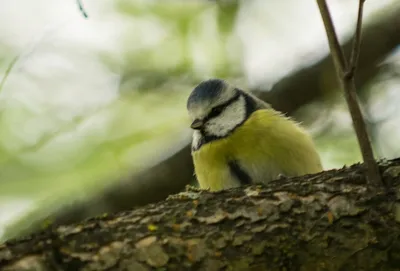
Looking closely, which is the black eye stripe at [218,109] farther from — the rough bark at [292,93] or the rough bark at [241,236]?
the rough bark at [241,236]

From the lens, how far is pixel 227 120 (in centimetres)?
215

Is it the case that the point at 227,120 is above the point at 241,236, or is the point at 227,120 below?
above

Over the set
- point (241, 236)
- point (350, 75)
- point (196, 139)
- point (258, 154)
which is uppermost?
point (196, 139)

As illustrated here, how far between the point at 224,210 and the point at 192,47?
112 cm

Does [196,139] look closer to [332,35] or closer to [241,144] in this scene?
[241,144]

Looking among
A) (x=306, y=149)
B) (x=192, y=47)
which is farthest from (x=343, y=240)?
(x=192, y=47)

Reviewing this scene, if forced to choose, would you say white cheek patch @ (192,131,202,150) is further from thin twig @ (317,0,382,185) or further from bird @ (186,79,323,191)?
thin twig @ (317,0,382,185)

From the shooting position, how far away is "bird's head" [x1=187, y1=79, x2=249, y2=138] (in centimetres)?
213

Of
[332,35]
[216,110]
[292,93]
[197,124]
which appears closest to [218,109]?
[216,110]

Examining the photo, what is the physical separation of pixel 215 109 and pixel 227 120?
75mm

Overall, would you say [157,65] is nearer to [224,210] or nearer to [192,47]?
[192,47]

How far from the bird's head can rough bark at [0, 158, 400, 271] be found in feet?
2.58

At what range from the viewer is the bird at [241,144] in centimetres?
203

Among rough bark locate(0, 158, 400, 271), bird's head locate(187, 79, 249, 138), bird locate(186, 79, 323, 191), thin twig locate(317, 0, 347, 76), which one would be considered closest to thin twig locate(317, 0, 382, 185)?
thin twig locate(317, 0, 347, 76)
